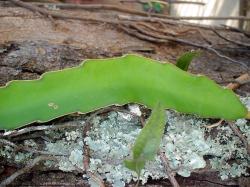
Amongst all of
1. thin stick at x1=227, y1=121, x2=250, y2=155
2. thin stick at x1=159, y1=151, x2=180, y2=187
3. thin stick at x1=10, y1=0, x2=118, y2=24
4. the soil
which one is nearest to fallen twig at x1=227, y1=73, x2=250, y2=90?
the soil

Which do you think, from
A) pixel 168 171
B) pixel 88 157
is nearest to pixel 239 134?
pixel 168 171

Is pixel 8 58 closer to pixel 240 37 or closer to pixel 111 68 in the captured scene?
pixel 111 68

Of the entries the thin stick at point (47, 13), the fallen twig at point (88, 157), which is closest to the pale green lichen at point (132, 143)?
the fallen twig at point (88, 157)

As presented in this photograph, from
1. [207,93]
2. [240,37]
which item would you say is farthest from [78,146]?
[240,37]

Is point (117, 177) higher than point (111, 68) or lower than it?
lower

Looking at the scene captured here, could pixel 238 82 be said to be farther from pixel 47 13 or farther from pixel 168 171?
pixel 47 13

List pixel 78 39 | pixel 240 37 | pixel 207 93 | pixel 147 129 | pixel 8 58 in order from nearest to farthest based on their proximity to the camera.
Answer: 1. pixel 147 129
2. pixel 207 93
3. pixel 8 58
4. pixel 78 39
5. pixel 240 37
